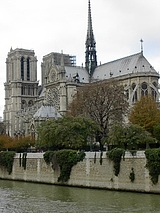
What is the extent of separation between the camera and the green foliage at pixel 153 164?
1287 inches

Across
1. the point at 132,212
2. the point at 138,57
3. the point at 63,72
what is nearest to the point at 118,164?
the point at 132,212

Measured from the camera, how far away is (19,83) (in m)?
113

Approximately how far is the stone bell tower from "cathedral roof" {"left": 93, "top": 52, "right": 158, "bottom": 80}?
23676 millimetres

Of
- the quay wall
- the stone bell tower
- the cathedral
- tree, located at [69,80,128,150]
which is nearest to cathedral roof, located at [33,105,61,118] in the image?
the cathedral

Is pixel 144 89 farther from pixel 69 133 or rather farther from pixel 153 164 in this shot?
pixel 153 164

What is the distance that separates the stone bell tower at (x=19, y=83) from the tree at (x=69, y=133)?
60639 mm

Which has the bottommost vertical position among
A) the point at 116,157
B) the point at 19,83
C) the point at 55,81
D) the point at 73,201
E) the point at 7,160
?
the point at 73,201

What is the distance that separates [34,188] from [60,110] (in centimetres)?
5001

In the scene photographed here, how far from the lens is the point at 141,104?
55.0 meters

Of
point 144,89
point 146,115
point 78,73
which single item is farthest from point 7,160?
point 78,73

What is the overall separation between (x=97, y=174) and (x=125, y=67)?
2047 inches

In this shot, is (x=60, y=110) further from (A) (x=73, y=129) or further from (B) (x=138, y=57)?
(A) (x=73, y=129)

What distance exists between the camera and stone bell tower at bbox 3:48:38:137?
112 metres

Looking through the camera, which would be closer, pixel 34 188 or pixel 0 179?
pixel 34 188
